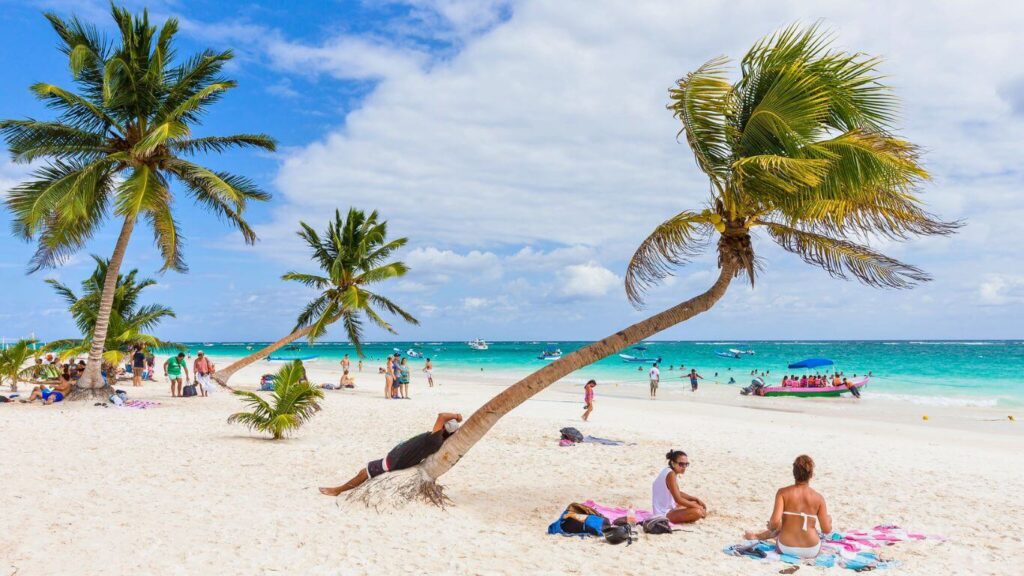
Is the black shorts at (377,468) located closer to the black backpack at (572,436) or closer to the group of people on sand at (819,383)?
the black backpack at (572,436)

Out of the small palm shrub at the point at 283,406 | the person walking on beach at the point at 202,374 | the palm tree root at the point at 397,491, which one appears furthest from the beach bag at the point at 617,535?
the person walking on beach at the point at 202,374

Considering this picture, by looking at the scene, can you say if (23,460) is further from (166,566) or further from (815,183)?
(815,183)

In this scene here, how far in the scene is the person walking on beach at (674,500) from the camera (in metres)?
7.02

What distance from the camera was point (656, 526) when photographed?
667 cm

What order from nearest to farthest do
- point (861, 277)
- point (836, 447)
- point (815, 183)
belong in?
point (815, 183) → point (861, 277) → point (836, 447)

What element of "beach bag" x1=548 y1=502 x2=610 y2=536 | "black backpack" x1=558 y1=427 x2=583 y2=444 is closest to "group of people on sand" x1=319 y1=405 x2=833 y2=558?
"beach bag" x1=548 y1=502 x2=610 y2=536

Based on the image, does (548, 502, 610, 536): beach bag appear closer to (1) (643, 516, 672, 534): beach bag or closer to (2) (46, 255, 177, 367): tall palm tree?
(1) (643, 516, 672, 534): beach bag

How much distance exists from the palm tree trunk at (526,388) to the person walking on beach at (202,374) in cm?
1328

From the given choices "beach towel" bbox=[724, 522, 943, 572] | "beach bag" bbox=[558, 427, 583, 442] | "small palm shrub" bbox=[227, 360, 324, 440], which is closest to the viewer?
"beach towel" bbox=[724, 522, 943, 572]

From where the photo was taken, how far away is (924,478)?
388 inches

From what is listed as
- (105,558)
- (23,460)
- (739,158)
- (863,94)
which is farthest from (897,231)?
(23,460)

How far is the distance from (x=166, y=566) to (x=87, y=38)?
13784 mm

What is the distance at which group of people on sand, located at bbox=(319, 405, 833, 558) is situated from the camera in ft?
19.3

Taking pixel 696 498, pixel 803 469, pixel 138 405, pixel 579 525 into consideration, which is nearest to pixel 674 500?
pixel 696 498
